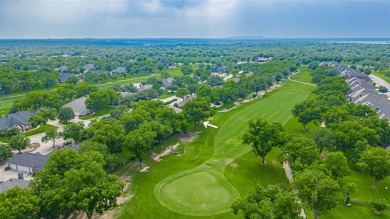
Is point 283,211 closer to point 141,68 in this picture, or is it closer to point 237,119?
point 237,119

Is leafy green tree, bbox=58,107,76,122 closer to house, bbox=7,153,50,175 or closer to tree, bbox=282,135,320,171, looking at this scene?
house, bbox=7,153,50,175

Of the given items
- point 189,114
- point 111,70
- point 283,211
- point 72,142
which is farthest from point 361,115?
point 111,70

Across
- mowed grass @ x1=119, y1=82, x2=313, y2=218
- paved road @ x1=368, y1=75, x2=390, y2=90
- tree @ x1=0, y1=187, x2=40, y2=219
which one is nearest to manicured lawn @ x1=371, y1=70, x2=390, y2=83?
paved road @ x1=368, y1=75, x2=390, y2=90

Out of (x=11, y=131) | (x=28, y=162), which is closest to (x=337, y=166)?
(x=28, y=162)

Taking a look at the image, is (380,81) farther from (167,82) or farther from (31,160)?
(31,160)

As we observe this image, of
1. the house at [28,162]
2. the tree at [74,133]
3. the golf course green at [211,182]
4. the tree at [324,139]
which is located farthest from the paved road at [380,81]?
the house at [28,162]

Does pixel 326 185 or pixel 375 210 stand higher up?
pixel 326 185
